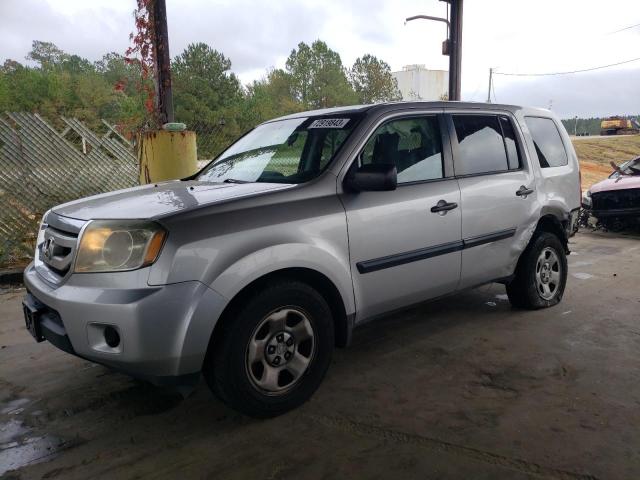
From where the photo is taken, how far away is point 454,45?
11062 millimetres

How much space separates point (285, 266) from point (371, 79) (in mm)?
50369

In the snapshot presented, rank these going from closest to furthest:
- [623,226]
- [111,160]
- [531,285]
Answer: [531,285] → [111,160] → [623,226]

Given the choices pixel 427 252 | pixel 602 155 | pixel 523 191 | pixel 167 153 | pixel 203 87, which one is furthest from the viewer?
pixel 602 155

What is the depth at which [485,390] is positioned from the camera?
127 inches

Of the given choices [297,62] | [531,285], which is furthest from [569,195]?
[297,62]

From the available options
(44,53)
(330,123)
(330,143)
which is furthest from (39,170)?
(44,53)

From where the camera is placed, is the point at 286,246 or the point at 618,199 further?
the point at 618,199

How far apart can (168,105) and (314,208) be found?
4601 mm

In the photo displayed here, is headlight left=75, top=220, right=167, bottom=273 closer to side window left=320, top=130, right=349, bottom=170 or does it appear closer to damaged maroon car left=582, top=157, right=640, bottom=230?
side window left=320, top=130, right=349, bottom=170

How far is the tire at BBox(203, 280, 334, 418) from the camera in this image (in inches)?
105

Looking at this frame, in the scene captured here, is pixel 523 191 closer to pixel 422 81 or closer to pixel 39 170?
pixel 39 170

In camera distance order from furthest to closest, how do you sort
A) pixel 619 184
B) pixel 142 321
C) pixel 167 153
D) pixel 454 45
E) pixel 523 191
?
pixel 454 45 → pixel 619 184 → pixel 167 153 → pixel 523 191 → pixel 142 321

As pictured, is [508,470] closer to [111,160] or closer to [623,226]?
[111,160]

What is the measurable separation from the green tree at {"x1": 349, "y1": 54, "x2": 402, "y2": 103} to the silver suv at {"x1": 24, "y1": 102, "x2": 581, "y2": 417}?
4807 centimetres
